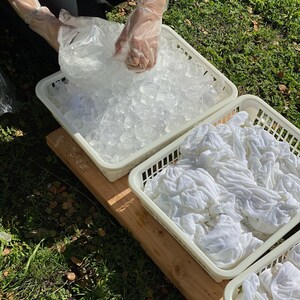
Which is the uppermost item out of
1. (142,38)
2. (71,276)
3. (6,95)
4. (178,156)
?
(142,38)

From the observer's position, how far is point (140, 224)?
2.17m

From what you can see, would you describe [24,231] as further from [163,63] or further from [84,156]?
[163,63]

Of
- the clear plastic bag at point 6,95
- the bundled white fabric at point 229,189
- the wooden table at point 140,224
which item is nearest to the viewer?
the bundled white fabric at point 229,189

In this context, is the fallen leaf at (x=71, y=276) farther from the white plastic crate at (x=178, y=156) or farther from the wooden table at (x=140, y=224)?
the white plastic crate at (x=178, y=156)

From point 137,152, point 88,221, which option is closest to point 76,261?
point 88,221

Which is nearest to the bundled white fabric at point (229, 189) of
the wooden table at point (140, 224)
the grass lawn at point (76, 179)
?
the wooden table at point (140, 224)

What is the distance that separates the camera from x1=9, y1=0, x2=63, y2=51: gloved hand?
217cm

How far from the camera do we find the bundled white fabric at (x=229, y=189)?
6.30ft

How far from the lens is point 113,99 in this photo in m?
2.28

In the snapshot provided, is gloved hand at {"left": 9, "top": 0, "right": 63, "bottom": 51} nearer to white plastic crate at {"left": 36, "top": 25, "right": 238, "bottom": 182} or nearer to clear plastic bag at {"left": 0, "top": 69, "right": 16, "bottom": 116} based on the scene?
white plastic crate at {"left": 36, "top": 25, "right": 238, "bottom": 182}

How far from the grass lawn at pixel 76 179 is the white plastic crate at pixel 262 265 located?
0.36 meters

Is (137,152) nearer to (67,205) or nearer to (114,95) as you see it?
(114,95)

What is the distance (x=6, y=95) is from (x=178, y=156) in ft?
3.13

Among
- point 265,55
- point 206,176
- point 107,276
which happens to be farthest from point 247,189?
point 265,55
